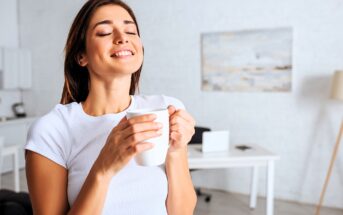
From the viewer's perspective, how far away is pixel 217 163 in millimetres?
3156

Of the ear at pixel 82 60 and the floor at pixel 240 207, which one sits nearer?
the ear at pixel 82 60

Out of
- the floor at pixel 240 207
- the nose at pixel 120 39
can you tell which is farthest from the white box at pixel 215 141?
the nose at pixel 120 39

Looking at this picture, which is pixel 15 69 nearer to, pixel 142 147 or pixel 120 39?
pixel 120 39

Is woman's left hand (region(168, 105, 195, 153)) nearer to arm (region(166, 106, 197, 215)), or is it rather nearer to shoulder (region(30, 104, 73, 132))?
arm (region(166, 106, 197, 215))

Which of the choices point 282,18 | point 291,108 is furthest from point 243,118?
point 282,18

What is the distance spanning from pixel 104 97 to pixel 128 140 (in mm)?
307

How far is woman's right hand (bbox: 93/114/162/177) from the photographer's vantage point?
2.15ft

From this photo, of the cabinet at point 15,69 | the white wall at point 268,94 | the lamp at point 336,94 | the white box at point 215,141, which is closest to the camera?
the white box at point 215,141

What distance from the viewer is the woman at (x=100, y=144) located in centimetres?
78

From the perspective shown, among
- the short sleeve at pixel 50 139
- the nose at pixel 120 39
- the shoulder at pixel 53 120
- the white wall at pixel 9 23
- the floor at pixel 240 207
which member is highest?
the white wall at pixel 9 23

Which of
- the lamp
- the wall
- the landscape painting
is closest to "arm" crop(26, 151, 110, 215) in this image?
the lamp

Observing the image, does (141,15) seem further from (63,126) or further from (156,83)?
(63,126)

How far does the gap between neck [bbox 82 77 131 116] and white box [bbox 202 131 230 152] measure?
2.32 metres

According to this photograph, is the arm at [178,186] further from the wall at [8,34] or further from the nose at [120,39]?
the wall at [8,34]
